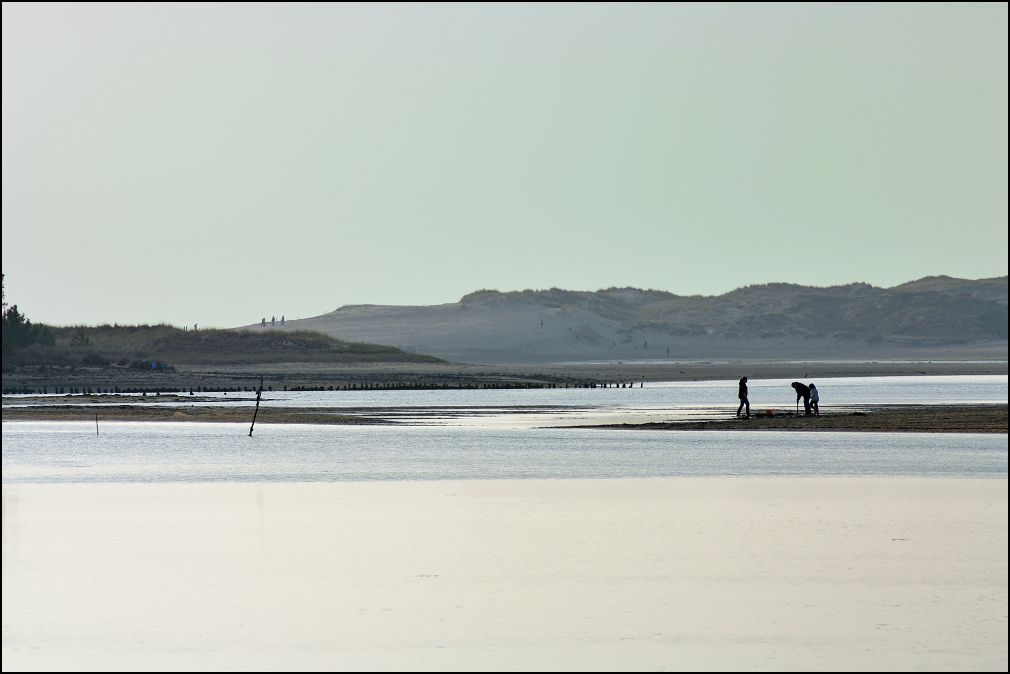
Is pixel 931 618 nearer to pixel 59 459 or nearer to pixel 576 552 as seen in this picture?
pixel 576 552

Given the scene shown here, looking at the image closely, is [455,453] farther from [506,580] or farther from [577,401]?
[577,401]

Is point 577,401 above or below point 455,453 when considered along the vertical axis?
above

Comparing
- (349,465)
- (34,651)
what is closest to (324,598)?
(34,651)

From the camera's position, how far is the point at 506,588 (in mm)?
14898

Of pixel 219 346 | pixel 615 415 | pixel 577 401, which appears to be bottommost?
pixel 615 415

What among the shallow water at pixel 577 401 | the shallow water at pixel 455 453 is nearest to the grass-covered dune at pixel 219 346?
the shallow water at pixel 577 401

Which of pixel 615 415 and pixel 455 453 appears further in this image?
pixel 615 415

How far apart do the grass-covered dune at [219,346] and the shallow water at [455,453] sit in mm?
72561

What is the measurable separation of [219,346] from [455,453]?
3580 inches

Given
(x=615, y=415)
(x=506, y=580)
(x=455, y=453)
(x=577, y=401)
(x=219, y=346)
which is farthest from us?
(x=219, y=346)

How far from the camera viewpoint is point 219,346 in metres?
120

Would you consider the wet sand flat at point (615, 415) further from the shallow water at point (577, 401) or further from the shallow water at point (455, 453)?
the shallow water at point (455, 453)

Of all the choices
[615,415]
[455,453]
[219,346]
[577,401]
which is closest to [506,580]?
[455,453]

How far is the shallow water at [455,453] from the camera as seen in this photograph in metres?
26.7
